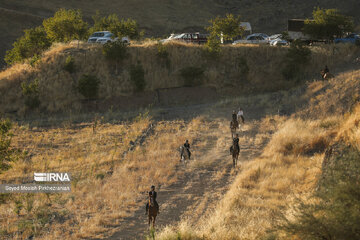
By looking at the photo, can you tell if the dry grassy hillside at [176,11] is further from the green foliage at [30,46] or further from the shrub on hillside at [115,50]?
the shrub on hillside at [115,50]

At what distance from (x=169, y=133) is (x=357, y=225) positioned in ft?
56.7

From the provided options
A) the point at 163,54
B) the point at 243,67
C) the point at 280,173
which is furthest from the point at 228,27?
the point at 280,173

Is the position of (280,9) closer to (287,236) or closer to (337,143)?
(337,143)

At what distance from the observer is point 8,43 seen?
60688 mm

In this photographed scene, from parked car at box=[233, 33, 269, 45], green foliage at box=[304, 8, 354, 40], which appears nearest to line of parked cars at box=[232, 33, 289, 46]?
parked car at box=[233, 33, 269, 45]

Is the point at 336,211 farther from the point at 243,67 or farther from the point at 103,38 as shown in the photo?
the point at 103,38

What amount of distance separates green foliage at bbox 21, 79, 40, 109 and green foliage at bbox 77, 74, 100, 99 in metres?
3.75

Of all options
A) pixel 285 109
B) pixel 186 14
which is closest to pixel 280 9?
pixel 186 14

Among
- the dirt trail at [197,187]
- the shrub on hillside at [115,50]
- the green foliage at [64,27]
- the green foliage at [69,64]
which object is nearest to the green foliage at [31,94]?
the green foliage at [69,64]

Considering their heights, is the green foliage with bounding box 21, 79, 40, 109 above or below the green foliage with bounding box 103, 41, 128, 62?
below

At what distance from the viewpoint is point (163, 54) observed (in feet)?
122

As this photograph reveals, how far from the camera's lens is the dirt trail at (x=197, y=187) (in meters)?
11.4

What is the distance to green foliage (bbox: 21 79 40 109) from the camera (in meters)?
32.6

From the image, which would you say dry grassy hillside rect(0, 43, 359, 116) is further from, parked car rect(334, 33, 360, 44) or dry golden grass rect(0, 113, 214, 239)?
dry golden grass rect(0, 113, 214, 239)
